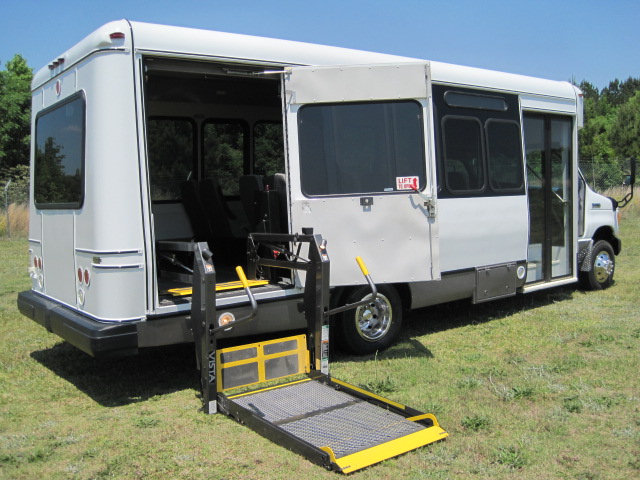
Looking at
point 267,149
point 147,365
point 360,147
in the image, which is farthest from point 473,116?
point 147,365

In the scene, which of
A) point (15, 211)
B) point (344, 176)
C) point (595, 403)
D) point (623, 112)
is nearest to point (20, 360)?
point (344, 176)

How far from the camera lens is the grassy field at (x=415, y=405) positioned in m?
3.89

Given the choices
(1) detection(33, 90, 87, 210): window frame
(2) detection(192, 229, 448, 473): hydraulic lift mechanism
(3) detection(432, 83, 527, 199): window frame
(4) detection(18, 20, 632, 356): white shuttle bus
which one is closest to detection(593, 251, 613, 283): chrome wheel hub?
(4) detection(18, 20, 632, 356): white shuttle bus

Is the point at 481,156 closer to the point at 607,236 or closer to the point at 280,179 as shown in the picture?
the point at 280,179

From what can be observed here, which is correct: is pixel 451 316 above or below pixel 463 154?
below

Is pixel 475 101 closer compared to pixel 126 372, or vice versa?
pixel 126 372

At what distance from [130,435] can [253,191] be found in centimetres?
291

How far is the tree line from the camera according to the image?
3112 centimetres

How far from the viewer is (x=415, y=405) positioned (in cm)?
487

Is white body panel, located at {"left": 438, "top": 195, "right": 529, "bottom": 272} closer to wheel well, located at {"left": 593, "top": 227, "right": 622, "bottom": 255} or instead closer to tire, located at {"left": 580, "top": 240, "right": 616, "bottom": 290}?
tire, located at {"left": 580, "top": 240, "right": 616, "bottom": 290}

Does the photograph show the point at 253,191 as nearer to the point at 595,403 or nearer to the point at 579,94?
the point at 595,403

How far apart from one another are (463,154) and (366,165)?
5.08ft

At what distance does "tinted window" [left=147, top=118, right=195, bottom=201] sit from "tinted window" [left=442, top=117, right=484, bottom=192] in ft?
10.3

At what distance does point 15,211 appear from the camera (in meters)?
17.4
